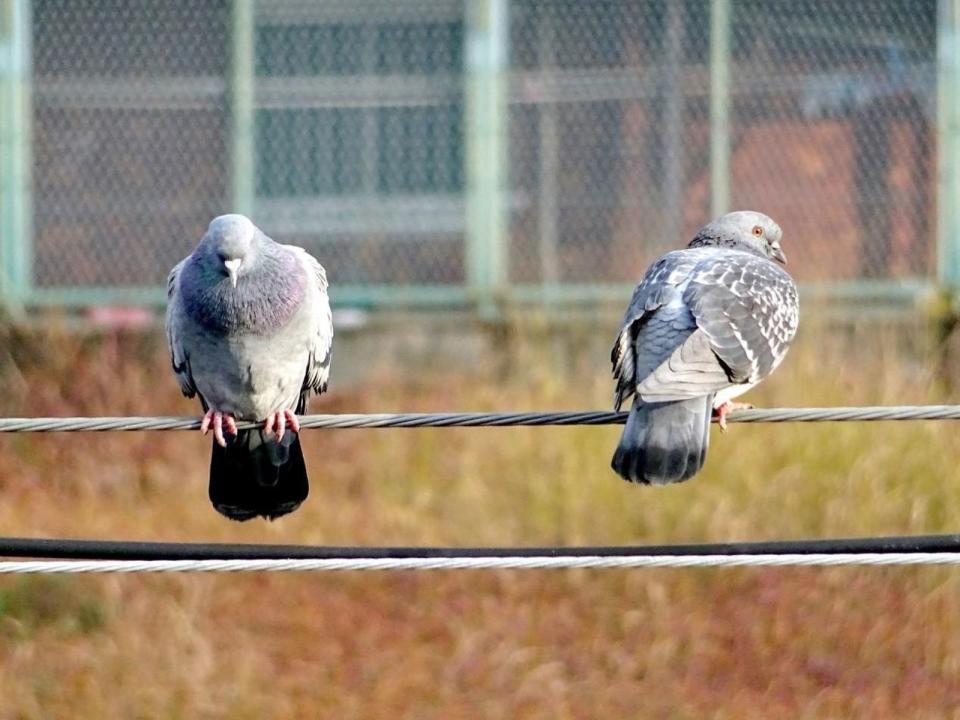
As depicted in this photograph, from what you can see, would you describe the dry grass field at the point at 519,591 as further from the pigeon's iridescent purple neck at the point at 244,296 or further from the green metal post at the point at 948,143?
the pigeon's iridescent purple neck at the point at 244,296

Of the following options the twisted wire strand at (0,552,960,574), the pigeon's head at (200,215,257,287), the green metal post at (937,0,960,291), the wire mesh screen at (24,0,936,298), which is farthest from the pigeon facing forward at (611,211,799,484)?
the green metal post at (937,0,960,291)

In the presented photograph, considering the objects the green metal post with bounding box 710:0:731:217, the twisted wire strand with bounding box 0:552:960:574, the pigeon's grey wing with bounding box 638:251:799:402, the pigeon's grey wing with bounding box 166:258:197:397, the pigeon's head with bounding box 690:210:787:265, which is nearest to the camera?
the twisted wire strand with bounding box 0:552:960:574

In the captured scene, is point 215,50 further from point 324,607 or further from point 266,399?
point 266,399

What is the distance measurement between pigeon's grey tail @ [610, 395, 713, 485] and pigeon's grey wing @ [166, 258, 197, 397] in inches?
52.3

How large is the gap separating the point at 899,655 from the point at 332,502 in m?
2.55

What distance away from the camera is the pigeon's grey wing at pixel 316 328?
14.6 feet

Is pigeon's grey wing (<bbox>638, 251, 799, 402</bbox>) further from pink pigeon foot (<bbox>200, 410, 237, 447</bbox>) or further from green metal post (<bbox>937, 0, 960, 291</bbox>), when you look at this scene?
green metal post (<bbox>937, 0, 960, 291</bbox>)

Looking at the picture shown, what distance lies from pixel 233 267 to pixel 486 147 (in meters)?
4.82

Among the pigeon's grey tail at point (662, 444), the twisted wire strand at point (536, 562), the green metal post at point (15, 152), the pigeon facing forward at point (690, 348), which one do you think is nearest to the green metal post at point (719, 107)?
the green metal post at point (15, 152)

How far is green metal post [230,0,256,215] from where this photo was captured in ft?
29.1

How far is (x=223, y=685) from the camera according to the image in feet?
18.7

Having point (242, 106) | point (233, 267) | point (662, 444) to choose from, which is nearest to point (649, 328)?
point (662, 444)

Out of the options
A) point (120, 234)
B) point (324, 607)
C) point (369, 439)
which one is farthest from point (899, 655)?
point (120, 234)

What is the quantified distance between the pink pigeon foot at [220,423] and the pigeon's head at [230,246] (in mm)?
358
